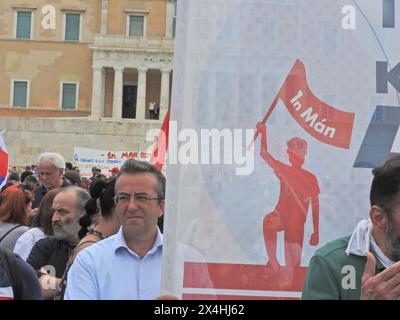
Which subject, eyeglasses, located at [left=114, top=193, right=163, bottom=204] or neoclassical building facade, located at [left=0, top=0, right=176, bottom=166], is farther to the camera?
neoclassical building facade, located at [left=0, top=0, right=176, bottom=166]

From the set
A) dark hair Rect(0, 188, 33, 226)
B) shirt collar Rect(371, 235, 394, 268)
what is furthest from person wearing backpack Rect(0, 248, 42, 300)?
dark hair Rect(0, 188, 33, 226)

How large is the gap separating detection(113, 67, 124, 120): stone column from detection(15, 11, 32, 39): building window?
519 cm

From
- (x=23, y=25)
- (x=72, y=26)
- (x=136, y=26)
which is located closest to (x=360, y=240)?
(x=136, y=26)

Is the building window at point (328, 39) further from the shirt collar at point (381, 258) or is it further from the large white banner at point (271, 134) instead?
the shirt collar at point (381, 258)

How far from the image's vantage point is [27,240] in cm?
365

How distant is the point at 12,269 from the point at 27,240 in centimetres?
168

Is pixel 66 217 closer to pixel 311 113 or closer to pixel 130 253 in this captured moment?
pixel 130 253

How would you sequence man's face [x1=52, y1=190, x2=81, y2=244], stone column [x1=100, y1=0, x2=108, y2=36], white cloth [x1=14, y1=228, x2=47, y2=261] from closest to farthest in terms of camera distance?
man's face [x1=52, y1=190, x2=81, y2=244] < white cloth [x1=14, y1=228, x2=47, y2=261] < stone column [x1=100, y1=0, x2=108, y2=36]

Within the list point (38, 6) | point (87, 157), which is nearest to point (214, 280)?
point (87, 157)

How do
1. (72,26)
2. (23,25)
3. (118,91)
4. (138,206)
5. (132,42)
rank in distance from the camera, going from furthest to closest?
(23,25) < (72,26) < (118,91) < (132,42) < (138,206)

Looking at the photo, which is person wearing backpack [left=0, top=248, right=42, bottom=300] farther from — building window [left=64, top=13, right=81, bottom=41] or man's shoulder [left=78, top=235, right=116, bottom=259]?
building window [left=64, top=13, right=81, bottom=41]

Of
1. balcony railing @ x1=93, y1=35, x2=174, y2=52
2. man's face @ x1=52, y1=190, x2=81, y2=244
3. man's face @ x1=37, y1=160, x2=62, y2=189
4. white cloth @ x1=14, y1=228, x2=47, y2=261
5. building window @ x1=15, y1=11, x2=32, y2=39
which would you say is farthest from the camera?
building window @ x1=15, y1=11, x2=32, y2=39

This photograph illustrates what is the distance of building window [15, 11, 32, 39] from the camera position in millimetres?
37000

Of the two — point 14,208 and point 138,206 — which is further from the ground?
point 138,206
